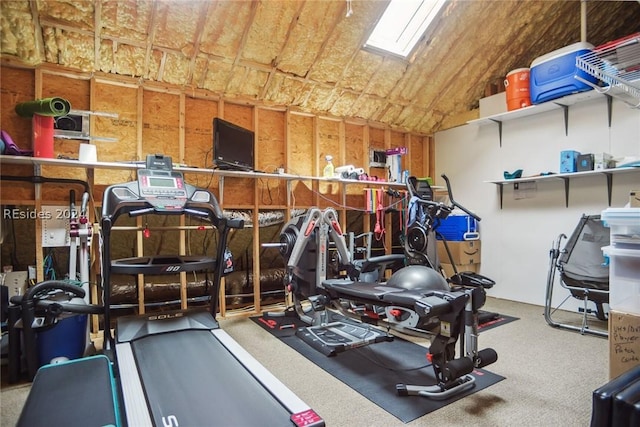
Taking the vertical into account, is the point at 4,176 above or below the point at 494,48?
below

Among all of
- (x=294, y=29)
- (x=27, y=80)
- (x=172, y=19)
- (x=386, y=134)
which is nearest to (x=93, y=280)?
(x=27, y=80)

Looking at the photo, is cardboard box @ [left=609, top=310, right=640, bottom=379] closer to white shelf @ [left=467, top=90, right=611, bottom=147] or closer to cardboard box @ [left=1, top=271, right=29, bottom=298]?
white shelf @ [left=467, top=90, right=611, bottom=147]

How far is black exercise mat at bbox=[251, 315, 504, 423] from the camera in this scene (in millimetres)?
2150

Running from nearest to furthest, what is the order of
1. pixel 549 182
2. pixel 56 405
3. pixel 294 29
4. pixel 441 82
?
pixel 56 405 → pixel 294 29 → pixel 549 182 → pixel 441 82

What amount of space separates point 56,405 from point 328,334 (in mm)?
2177

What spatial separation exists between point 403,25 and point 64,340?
4929 mm

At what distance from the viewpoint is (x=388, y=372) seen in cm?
259

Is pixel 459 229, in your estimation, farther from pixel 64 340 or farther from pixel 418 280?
pixel 64 340

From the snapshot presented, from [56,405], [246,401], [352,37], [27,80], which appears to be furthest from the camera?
[352,37]

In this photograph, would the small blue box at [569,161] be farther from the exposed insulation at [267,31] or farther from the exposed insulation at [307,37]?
the exposed insulation at [267,31]

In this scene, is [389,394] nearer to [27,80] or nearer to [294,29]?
[294,29]

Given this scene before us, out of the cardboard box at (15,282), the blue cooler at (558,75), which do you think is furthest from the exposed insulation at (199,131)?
the blue cooler at (558,75)

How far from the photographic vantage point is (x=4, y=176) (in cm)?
318

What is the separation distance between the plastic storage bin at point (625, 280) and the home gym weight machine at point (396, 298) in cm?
68
